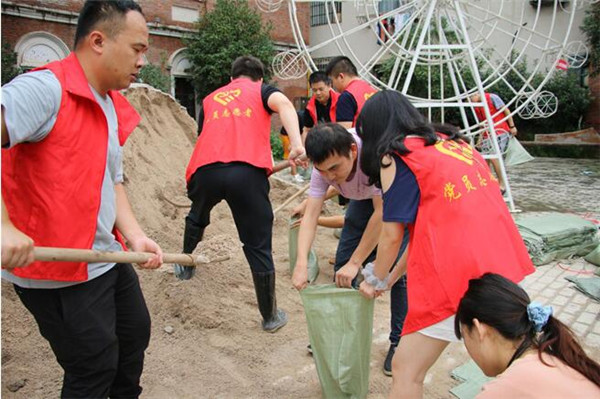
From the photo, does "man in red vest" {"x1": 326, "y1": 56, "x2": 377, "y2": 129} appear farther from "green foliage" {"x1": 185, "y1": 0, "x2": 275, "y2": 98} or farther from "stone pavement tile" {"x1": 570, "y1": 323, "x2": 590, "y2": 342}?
"green foliage" {"x1": 185, "y1": 0, "x2": 275, "y2": 98}

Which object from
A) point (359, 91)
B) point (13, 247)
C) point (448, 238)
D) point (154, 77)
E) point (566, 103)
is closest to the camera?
point (13, 247)

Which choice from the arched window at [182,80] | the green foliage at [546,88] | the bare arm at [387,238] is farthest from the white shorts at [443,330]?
the arched window at [182,80]

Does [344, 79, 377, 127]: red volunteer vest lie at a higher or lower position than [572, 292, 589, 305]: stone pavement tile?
higher

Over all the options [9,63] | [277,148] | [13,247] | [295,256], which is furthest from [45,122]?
[9,63]

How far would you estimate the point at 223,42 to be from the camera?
14.3 metres

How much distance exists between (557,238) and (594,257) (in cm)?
32

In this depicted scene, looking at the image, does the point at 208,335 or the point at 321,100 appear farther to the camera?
the point at 321,100

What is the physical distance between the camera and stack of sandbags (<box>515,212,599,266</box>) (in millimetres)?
4207

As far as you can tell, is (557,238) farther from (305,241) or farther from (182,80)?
(182,80)

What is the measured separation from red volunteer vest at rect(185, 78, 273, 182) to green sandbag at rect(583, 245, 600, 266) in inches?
122

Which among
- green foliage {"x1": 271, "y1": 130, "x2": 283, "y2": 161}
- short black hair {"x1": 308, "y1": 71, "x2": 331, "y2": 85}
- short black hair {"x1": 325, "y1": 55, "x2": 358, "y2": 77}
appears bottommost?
green foliage {"x1": 271, "y1": 130, "x2": 283, "y2": 161}

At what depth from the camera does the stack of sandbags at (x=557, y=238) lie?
13.8 feet

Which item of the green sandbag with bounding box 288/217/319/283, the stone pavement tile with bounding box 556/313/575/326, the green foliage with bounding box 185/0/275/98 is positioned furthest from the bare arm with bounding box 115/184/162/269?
the green foliage with bounding box 185/0/275/98

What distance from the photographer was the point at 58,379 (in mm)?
2393
